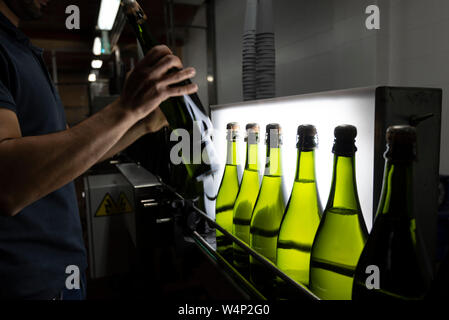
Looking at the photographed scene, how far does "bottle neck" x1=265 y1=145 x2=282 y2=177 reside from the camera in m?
0.67

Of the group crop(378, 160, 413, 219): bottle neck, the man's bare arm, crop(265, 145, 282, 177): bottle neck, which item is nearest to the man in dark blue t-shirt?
the man's bare arm

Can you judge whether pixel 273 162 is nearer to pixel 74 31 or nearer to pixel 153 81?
pixel 153 81

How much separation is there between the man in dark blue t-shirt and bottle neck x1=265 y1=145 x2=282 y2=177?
230 mm

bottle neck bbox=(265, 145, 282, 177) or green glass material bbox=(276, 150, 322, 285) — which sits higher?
bottle neck bbox=(265, 145, 282, 177)

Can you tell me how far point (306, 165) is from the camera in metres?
0.59

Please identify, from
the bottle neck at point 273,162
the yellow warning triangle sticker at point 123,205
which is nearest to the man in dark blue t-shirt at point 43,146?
the bottle neck at point 273,162

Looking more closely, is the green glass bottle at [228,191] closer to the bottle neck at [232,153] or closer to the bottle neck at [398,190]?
the bottle neck at [232,153]

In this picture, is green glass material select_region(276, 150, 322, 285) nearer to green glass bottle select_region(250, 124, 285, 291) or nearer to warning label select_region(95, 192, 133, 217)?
→ green glass bottle select_region(250, 124, 285, 291)

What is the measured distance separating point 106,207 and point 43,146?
161cm

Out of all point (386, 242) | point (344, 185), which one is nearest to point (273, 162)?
point (344, 185)

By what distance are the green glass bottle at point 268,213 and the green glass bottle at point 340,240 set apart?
14 centimetres

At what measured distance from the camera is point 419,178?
0.53 meters

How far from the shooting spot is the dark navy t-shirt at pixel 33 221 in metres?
0.78
